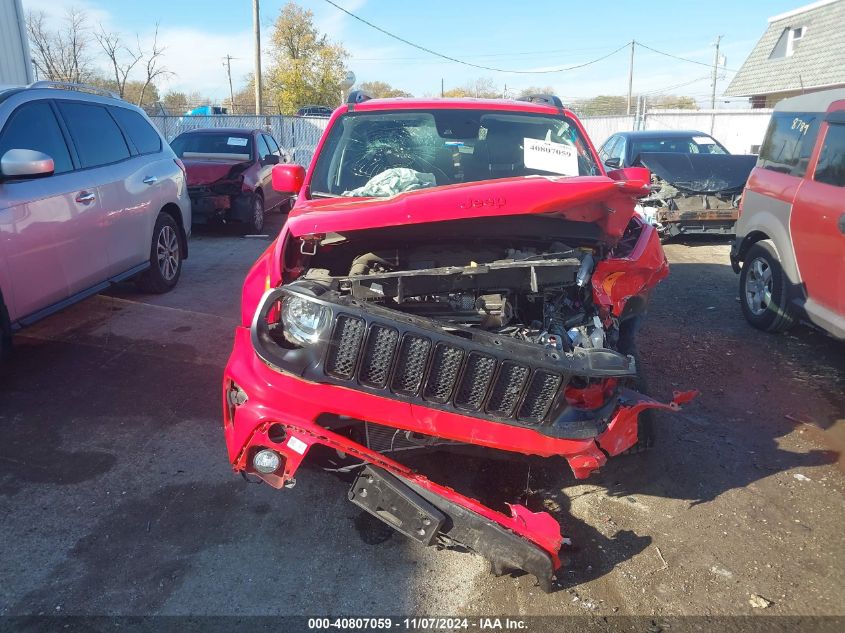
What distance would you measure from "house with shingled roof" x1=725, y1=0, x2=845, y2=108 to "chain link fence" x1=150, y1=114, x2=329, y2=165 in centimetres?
1749

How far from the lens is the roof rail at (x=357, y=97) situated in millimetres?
4602

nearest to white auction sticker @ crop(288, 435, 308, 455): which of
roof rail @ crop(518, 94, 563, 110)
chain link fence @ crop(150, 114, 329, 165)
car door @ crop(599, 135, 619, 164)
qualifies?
roof rail @ crop(518, 94, 563, 110)

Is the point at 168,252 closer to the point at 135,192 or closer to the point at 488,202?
the point at 135,192

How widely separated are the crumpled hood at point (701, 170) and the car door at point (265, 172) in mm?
6250

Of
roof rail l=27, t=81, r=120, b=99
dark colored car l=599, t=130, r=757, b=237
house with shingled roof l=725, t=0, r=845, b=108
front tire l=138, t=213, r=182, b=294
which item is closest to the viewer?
roof rail l=27, t=81, r=120, b=99

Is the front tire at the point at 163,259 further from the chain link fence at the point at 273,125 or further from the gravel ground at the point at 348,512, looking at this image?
the chain link fence at the point at 273,125

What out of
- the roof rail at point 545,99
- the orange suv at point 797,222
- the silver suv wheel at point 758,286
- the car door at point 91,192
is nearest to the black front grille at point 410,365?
the roof rail at point 545,99

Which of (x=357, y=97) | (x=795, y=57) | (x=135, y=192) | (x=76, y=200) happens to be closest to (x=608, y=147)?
(x=357, y=97)

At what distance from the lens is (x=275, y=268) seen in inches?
115

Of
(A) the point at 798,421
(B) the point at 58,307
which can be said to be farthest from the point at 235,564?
(A) the point at 798,421

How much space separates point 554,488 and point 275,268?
1817 mm

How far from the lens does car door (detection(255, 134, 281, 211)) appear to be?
36.8 feet

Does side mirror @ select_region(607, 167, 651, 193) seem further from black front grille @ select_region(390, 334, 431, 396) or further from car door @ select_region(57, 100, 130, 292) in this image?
car door @ select_region(57, 100, 130, 292)

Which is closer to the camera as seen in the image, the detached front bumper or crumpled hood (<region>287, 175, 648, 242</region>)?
the detached front bumper
